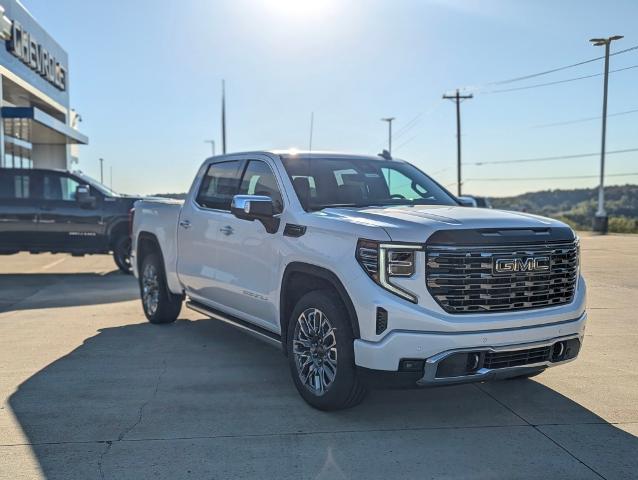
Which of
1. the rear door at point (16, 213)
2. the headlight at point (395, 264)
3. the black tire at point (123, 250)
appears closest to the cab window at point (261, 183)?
the headlight at point (395, 264)

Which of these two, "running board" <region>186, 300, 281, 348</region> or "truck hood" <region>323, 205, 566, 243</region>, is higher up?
"truck hood" <region>323, 205, 566, 243</region>

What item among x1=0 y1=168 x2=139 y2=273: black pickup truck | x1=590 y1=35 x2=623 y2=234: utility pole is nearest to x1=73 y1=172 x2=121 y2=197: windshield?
x1=0 y1=168 x2=139 y2=273: black pickup truck

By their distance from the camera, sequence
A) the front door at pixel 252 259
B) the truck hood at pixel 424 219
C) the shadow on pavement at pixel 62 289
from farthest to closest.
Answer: the shadow on pavement at pixel 62 289, the front door at pixel 252 259, the truck hood at pixel 424 219

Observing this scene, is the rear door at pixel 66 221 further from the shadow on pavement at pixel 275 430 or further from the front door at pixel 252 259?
the front door at pixel 252 259

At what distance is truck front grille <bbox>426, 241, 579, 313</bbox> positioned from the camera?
4242 mm

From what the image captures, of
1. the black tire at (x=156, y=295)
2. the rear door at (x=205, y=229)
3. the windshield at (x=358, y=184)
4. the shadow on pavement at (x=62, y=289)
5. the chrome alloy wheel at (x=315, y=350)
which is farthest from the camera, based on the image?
the shadow on pavement at (x=62, y=289)

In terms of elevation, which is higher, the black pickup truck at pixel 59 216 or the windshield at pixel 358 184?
the windshield at pixel 358 184

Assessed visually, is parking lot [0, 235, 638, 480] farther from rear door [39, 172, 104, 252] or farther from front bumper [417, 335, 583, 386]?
rear door [39, 172, 104, 252]

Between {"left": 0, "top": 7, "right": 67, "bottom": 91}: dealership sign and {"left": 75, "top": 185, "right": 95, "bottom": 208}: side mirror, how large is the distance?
9.83m

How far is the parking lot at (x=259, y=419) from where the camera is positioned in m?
3.88

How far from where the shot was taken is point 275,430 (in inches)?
175

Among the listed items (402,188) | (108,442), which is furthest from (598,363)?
(108,442)

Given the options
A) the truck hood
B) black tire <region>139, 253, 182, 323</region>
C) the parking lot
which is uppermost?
the truck hood

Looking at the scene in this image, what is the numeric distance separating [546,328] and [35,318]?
21.3 ft
